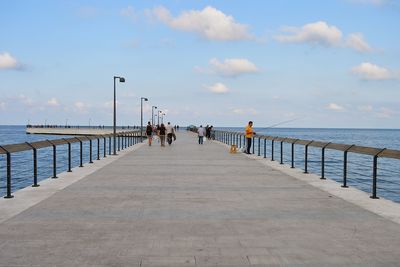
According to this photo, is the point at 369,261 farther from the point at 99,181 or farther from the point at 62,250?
the point at 99,181

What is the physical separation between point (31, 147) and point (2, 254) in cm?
568

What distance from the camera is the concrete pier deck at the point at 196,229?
17.4 feet

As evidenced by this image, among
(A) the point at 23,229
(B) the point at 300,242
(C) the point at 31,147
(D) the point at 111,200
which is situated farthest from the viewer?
(C) the point at 31,147

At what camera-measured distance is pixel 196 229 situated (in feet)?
21.8

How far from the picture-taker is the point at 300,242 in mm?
5980

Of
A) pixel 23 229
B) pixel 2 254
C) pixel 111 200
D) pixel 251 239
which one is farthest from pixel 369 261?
pixel 111 200

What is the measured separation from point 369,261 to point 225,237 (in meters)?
1.82

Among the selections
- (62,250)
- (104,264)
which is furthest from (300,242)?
(62,250)

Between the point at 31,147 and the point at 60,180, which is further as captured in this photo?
the point at 60,180

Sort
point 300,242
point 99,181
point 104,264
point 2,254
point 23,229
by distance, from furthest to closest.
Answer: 1. point 99,181
2. point 23,229
3. point 300,242
4. point 2,254
5. point 104,264

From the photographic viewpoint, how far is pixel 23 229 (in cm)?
661

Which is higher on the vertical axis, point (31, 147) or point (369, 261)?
point (31, 147)

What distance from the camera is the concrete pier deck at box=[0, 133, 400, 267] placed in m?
5.29

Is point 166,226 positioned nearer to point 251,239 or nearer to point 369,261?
point 251,239
